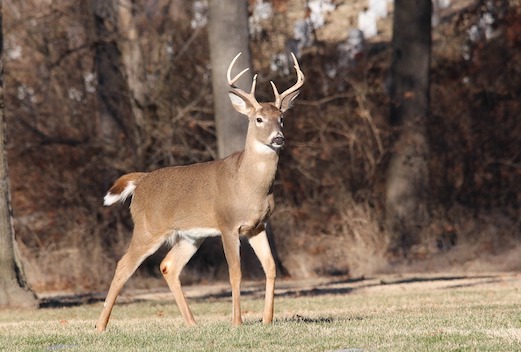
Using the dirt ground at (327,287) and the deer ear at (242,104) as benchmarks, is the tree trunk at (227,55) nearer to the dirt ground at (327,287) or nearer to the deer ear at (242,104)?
the dirt ground at (327,287)

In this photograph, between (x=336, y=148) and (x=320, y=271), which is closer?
(x=320, y=271)

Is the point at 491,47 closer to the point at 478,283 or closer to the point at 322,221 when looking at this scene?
the point at 322,221

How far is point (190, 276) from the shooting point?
19.9m

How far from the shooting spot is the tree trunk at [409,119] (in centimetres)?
2203

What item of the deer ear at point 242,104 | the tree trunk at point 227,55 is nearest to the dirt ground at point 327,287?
the tree trunk at point 227,55

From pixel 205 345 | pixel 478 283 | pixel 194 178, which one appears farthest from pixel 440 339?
pixel 478 283

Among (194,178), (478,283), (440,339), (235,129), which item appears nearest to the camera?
(440,339)

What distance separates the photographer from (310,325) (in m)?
10.3

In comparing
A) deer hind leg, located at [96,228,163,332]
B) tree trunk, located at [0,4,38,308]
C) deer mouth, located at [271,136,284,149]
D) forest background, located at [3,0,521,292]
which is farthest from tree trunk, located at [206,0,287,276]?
deer mouth, located at [271,136,284,149]

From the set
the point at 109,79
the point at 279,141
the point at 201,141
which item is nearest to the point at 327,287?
the point at 201,141

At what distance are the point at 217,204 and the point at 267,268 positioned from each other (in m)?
0.74

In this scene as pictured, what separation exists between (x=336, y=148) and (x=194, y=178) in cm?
1163

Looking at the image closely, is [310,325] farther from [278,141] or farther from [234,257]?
[278,141]

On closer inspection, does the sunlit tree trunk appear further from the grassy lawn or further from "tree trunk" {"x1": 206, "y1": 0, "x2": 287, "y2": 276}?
the grassy lawn
